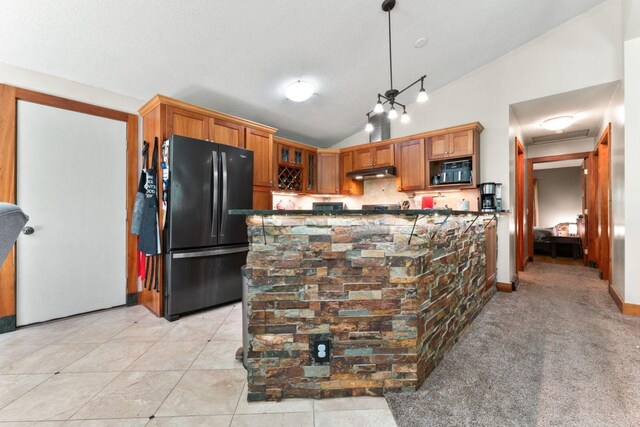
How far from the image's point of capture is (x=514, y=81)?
147 inches

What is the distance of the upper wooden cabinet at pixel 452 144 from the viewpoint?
3.80m

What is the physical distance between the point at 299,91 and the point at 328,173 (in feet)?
5.98

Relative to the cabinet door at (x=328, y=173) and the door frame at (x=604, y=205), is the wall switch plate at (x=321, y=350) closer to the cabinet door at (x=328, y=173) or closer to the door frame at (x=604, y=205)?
the cabinet door at (x=328, y=173)

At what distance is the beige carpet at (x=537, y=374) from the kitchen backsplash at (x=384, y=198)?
1.74 meters

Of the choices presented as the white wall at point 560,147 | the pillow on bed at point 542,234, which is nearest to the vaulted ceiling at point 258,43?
the white wall at point 560,147

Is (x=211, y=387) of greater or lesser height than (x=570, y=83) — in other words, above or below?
below

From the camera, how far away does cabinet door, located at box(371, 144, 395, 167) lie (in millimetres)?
4564

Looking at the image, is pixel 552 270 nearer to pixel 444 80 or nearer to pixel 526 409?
pixel 444 80

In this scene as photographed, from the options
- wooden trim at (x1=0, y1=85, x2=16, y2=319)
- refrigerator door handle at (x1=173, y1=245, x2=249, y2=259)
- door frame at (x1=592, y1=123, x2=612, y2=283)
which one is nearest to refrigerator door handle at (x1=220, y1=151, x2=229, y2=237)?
refrigerator door handle at (x1=173, y1=245, x2=249, y2=259)

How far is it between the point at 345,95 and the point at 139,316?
3904 mm

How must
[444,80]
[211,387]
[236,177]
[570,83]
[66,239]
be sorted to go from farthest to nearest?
[444,80]
[570,83]
[236,177]
[66,239]
[211,387]

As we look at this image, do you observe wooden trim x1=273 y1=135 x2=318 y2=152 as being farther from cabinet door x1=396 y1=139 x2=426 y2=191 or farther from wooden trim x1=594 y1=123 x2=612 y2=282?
wooden trim x1=594 y1=123 x2=612 y2=282

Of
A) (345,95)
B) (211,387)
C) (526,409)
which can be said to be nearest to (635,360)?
(526,409)

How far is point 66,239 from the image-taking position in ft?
9.02
